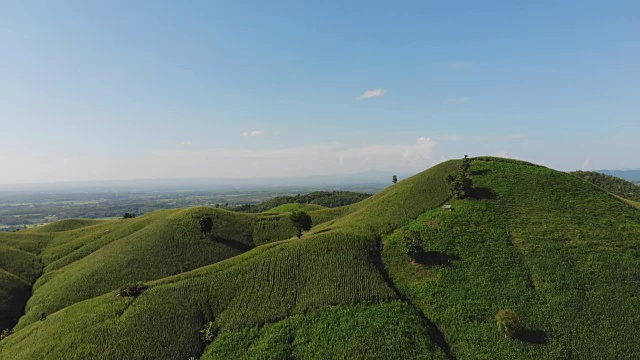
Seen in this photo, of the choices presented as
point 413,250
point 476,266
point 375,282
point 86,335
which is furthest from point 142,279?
point 476,266

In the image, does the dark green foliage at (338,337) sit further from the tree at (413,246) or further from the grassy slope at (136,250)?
the grassy slope at (136,250)

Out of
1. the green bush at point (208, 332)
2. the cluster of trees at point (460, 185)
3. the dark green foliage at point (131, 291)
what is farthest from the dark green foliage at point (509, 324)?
the dark green foliage at point (131, 291)

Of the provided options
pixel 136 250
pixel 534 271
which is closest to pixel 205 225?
Answer: pixel 136 250

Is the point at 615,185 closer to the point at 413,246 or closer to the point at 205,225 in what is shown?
the point at 413,246

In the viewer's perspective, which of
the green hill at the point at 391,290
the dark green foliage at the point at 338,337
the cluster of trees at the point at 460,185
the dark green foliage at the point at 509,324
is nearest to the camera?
the dark green foliage at the point at 338,337

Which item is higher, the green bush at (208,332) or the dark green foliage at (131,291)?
the dark green foliage at (131,291)

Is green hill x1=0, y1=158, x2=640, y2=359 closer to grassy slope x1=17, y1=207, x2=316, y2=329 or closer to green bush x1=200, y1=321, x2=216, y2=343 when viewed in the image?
green bush x1=200, y1=321, x2=216, y2=343
